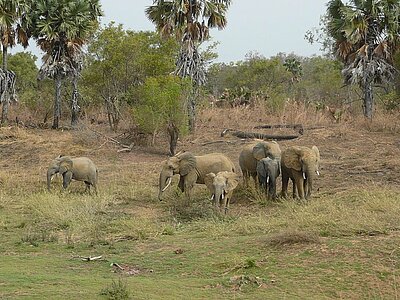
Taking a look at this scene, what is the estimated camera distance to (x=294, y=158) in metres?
14.1

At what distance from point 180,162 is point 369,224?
5.50 m

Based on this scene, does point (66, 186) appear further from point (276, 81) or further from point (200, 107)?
point (276, 81)

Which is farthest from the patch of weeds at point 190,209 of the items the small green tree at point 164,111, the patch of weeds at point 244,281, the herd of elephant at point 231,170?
the small green tree at point 164,111

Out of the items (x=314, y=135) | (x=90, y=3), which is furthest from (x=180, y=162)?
(x=90, y=3)

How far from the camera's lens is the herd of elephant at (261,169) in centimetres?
1375

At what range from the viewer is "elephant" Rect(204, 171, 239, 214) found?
42.1 ft

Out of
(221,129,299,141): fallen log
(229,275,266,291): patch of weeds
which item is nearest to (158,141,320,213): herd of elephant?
(229,275,266,291): patch of weeds

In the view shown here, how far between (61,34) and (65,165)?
17587 mm

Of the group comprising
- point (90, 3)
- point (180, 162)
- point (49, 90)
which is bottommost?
point (180, 162)

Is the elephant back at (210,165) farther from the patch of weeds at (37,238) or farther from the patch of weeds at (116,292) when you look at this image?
the patch of weeds at (116,292)

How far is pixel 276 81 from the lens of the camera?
1940 inches

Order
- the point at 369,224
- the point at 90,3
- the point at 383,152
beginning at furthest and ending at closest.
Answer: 1. the point at 90,3
2. the point at 383,152
3. the point at 369,224

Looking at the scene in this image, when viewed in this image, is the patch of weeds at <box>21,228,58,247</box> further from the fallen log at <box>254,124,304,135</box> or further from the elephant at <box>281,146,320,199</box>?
the fallen log at <box>254,124,304,135</box>

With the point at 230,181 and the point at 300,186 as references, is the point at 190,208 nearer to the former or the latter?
the point at 230,181
